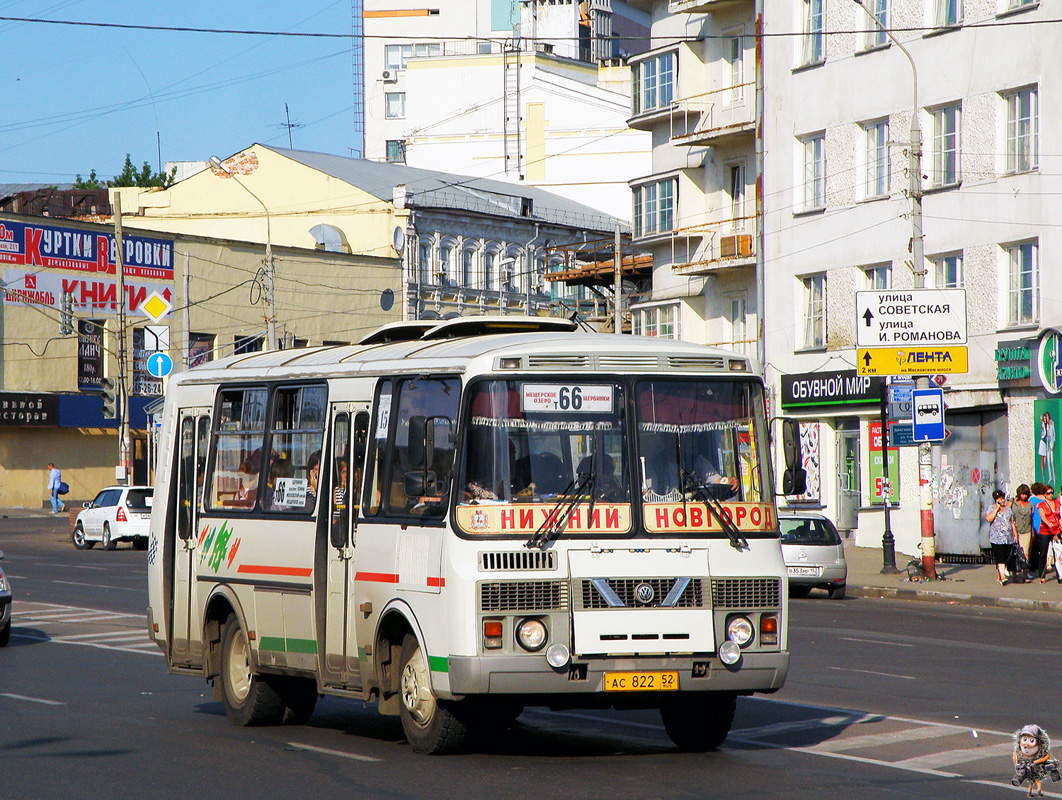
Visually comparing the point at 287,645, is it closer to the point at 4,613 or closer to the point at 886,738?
the point at 886,738

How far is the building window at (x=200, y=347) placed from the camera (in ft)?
211

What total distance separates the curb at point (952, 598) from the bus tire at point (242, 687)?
54.5ft

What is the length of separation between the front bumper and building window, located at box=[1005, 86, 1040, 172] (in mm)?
26097

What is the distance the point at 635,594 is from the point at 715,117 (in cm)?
3729

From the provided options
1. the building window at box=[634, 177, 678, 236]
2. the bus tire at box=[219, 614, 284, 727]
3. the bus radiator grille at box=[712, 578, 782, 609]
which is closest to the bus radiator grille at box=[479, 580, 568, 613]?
the bus radiator grille at box=[712, 578, 782, 609]

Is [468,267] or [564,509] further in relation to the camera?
[468,267]

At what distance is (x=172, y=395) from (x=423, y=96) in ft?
253

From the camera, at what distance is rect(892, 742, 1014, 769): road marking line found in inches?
Result: 408

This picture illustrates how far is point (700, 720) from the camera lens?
10.8 metres

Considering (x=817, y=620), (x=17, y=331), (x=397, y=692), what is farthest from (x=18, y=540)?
(x=397, y=692)

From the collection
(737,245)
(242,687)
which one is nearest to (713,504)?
(242,687)

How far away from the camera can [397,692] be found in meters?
10.7

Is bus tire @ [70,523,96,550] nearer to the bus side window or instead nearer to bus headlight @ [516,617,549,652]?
the bus side window

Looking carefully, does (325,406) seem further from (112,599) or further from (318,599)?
(112,599)
